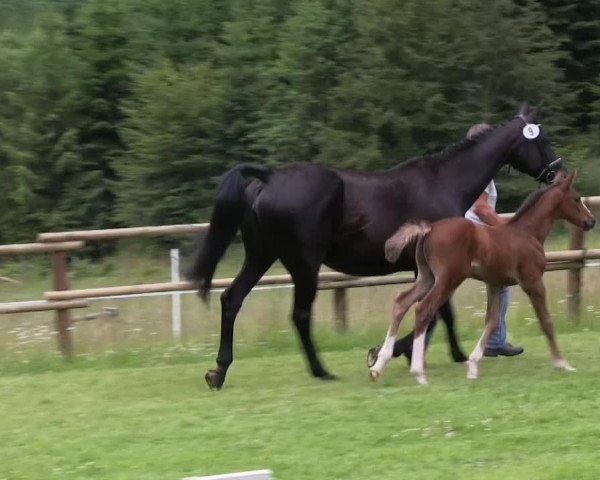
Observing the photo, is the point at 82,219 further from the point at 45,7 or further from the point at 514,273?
the point at 514,273

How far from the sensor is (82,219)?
34.1m

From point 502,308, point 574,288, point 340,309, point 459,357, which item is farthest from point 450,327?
point 574,288

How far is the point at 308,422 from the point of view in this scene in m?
6.68

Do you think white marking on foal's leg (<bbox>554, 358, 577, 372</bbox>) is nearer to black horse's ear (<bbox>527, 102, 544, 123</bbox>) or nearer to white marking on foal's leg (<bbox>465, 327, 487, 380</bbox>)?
white marking on foal's leg (<bbox>465, 327, 487, 380</bbox>)

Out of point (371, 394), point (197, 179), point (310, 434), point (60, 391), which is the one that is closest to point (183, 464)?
point (310, 434)

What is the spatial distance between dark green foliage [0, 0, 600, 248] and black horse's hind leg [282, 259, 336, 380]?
20696mm

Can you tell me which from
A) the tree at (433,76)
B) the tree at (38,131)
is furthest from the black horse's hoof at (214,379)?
the tree at (38,131)

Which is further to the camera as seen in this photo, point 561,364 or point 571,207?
point 571,207

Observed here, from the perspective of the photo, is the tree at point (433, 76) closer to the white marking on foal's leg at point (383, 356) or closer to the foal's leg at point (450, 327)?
the foal's leg at point (450, 327)

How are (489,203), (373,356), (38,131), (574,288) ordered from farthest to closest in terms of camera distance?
(38,131)
(574,288)
(489,203)
(373,356)

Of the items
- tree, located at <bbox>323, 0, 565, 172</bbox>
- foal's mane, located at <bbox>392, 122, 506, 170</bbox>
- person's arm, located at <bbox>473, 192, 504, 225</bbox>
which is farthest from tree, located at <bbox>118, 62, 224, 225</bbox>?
foal's mane, located at <bbox>392, 122, 506, 170</bbox>

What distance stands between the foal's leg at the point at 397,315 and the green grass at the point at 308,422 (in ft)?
0.63

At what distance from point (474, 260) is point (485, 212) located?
45.2 inches

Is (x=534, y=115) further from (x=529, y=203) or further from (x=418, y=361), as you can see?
(x=418, y=361)
